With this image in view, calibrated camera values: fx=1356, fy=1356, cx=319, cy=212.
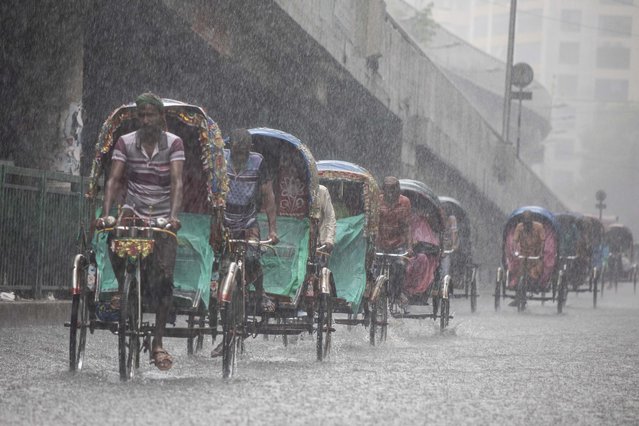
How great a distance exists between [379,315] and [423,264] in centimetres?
256

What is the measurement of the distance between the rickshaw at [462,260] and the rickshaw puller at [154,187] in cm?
1405

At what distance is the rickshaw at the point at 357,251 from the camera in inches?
508

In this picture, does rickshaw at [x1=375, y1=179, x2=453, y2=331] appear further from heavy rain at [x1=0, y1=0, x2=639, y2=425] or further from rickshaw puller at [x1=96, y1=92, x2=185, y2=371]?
rickshaw puller at [x1=96, y1=92, x2=185, y2=371]

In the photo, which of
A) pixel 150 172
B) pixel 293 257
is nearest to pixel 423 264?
pixel 293 257

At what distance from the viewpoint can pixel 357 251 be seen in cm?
1330

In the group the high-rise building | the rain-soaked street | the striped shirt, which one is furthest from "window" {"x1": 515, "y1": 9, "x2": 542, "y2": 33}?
the striped shirt

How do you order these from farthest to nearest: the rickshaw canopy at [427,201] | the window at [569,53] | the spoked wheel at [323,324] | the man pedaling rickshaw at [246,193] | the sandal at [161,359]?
the window at [569,53] → the rickshaw canopy at [427,201] → the spoked wheel at [323,324] → the man pedaling rickshaw at [246,193] → the sandal at [161,359]

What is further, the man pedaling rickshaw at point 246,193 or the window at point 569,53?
the window at point 569,53

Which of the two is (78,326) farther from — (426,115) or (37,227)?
(426,115)

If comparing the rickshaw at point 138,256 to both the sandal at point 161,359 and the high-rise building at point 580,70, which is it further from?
the high-rise building at point 580,70

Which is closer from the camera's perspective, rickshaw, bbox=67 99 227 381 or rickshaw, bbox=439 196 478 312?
rickshaw, bbox=67 99 227 381

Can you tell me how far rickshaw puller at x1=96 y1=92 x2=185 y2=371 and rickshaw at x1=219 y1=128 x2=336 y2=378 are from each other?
1.74 metres

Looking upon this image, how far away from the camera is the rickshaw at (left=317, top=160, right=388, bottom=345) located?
508 inches

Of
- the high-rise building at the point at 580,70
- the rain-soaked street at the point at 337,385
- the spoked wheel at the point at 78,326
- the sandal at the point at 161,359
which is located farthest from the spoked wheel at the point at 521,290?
the high-rise building at the point at 580,70
